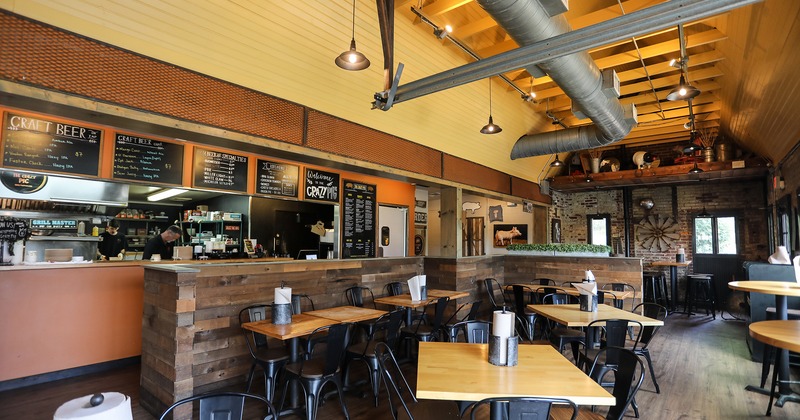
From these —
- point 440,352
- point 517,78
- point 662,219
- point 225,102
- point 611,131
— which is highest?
point 517,78

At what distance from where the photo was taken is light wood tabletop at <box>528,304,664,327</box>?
3838 mm

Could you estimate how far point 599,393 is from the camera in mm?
2066

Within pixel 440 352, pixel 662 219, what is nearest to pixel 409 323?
pixel 440 352

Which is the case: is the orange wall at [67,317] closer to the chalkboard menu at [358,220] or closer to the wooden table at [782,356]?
the chalkboard menu at [358,220]

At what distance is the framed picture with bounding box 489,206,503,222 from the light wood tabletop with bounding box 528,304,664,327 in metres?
6.89

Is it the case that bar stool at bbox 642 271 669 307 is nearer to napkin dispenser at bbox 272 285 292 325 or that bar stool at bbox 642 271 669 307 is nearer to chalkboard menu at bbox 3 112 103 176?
napkin dispenser at bbox 272 285 292 325

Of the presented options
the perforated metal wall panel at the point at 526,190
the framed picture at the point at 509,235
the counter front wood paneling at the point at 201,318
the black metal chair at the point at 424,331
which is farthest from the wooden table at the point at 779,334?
the framed picture at the point at 509,235

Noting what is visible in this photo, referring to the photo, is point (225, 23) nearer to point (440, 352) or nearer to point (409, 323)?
point (440, 352)

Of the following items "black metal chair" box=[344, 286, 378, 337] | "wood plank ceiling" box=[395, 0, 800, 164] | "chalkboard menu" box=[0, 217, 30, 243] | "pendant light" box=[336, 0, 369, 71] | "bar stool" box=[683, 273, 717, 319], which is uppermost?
"wood plank ceiling" box=[395, 0, 800, 164]

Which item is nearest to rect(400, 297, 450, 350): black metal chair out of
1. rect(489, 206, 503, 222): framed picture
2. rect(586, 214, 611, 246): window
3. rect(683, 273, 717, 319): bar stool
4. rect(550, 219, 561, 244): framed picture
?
rect(683, 273, 717, 319): bar stool

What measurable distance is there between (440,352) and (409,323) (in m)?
2.49

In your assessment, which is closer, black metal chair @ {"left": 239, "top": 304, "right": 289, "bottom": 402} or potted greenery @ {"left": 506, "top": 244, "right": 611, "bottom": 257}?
black metal chair @ {"left": 239, "top": 304, "right": 289, "bottom": 402}

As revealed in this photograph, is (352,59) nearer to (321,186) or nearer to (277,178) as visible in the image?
(277,178)

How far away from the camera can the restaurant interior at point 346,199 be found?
9.87 ft
